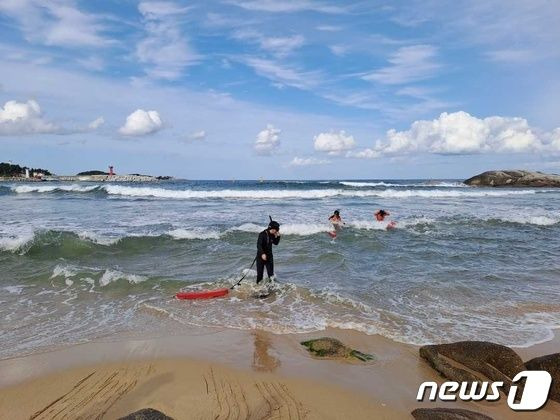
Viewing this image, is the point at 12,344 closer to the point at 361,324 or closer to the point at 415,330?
the point at 361,324

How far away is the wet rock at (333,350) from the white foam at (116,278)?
5.78 metres

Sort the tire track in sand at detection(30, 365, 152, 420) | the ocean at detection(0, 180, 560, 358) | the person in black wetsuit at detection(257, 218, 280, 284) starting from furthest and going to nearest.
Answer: the person in black wetsuit at detection(257, 218, 280, 284), the ocean at detection(0, 180, 560, 358), the tire track in sand at detection(30, 365, 152, 420)

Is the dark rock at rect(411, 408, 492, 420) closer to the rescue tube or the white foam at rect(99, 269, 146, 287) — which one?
the rescue tube

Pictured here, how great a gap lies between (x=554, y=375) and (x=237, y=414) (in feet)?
12.7

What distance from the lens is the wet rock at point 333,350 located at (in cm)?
636

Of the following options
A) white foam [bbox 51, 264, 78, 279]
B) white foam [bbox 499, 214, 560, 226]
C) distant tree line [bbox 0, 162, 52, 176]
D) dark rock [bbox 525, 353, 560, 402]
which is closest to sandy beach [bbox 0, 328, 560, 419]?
dark rock [bbox 525, 353, 560, 402]

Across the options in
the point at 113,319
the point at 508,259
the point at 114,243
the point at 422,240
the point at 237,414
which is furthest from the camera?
the point at 422,240

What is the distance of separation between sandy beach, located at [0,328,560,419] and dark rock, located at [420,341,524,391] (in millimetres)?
192

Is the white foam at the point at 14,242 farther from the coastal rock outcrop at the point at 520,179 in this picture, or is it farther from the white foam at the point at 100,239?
the coastal rock outcrop at the point at 520,179

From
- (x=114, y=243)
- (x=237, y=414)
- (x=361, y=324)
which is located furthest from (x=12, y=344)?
(x=114, y=243)

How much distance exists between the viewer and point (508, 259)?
46.2 ft

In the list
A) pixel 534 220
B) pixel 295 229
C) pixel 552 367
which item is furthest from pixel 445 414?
pixel 534 220

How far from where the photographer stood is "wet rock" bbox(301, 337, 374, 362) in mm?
6355

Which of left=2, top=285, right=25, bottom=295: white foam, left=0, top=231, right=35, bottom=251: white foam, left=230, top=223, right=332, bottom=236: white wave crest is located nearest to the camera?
left=2, top=285, right=25, bottom=295: white foam
